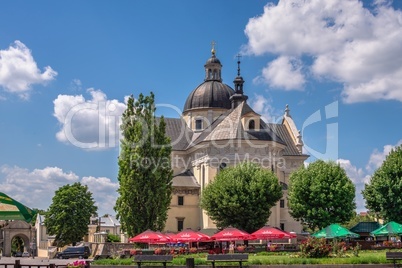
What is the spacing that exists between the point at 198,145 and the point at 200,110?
46.0 feet

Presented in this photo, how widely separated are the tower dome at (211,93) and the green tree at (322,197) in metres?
28.5

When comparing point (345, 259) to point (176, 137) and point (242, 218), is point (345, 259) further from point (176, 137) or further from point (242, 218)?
point (176, 137)

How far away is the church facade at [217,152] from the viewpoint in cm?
7450

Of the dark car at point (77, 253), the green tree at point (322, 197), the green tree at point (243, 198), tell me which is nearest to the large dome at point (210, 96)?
the green tree at point (243, 198)

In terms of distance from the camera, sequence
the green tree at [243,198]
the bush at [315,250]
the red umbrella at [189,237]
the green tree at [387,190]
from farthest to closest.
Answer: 1. the green tree at [243,198]
2. the green tree at [387,190]
3. the red umbrella at [189,237]
4. the bush at [315,250]

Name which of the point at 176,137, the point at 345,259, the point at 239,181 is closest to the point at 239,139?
the point at 239,181

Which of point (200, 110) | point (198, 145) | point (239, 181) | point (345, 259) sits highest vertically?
point (200, 110)

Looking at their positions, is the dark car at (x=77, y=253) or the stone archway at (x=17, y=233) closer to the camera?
the dark car at (x=77, y=253)

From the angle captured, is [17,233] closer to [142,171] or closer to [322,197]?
[142,171]

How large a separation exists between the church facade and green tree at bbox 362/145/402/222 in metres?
13.3

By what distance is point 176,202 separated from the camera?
3091 inches

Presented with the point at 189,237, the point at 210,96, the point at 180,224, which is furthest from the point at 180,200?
the point at 189,237

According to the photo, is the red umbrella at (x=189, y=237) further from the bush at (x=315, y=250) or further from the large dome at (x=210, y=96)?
the large dome at (x=210, y=96)

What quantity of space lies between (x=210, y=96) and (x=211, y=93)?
23.3 inches
